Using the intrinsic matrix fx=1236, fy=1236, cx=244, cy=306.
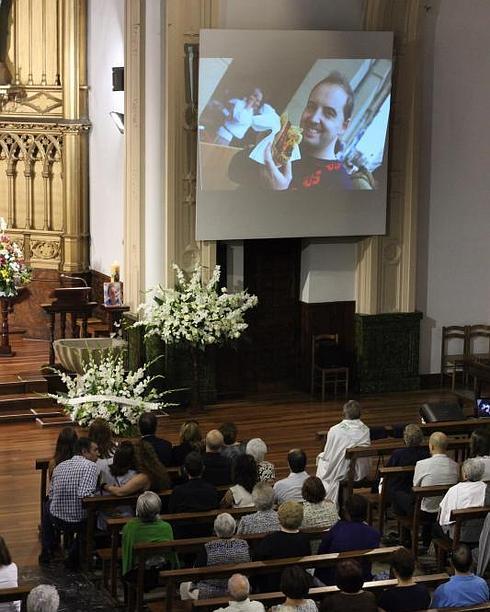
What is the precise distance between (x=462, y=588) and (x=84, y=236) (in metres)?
10.4

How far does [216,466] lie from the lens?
8.73 meters

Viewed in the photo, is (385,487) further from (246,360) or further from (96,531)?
(246,360)

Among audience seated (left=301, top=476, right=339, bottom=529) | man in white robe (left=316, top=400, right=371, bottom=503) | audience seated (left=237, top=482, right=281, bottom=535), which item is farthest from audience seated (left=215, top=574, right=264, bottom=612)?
man in white robe (left=316, top=400, right=371, bottom=503)

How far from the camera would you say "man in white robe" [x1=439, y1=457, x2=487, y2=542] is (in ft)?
26.9

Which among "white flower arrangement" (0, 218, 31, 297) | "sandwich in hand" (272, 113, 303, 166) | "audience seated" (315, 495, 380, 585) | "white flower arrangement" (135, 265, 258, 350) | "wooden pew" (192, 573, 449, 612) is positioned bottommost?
"wooden pew" (192, 573, 449, 612)

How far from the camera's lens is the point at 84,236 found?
16203mm

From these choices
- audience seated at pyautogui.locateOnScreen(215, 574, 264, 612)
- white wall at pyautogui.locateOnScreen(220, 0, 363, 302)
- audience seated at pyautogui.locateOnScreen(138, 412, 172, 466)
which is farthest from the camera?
white wall at pyautogui.locateOnScreen(220, 0, 363, 302)

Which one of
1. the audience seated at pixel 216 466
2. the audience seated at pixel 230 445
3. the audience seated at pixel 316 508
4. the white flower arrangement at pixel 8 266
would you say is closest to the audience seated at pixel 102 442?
the audience seated at pixel 216 466

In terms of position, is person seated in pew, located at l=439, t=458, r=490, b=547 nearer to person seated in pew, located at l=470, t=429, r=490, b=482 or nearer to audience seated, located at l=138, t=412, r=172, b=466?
person seated in pew, located at l=470, t=429, r=490, b=482

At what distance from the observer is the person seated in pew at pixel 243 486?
8.13 meters

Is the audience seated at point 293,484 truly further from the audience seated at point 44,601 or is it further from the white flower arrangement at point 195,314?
the white flower arrangement at point 195,314

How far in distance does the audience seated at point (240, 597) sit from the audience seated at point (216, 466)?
2.49 metres

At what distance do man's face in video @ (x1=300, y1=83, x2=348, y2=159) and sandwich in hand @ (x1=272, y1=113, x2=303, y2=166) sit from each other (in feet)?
0.32

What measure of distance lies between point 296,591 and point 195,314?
698cm
